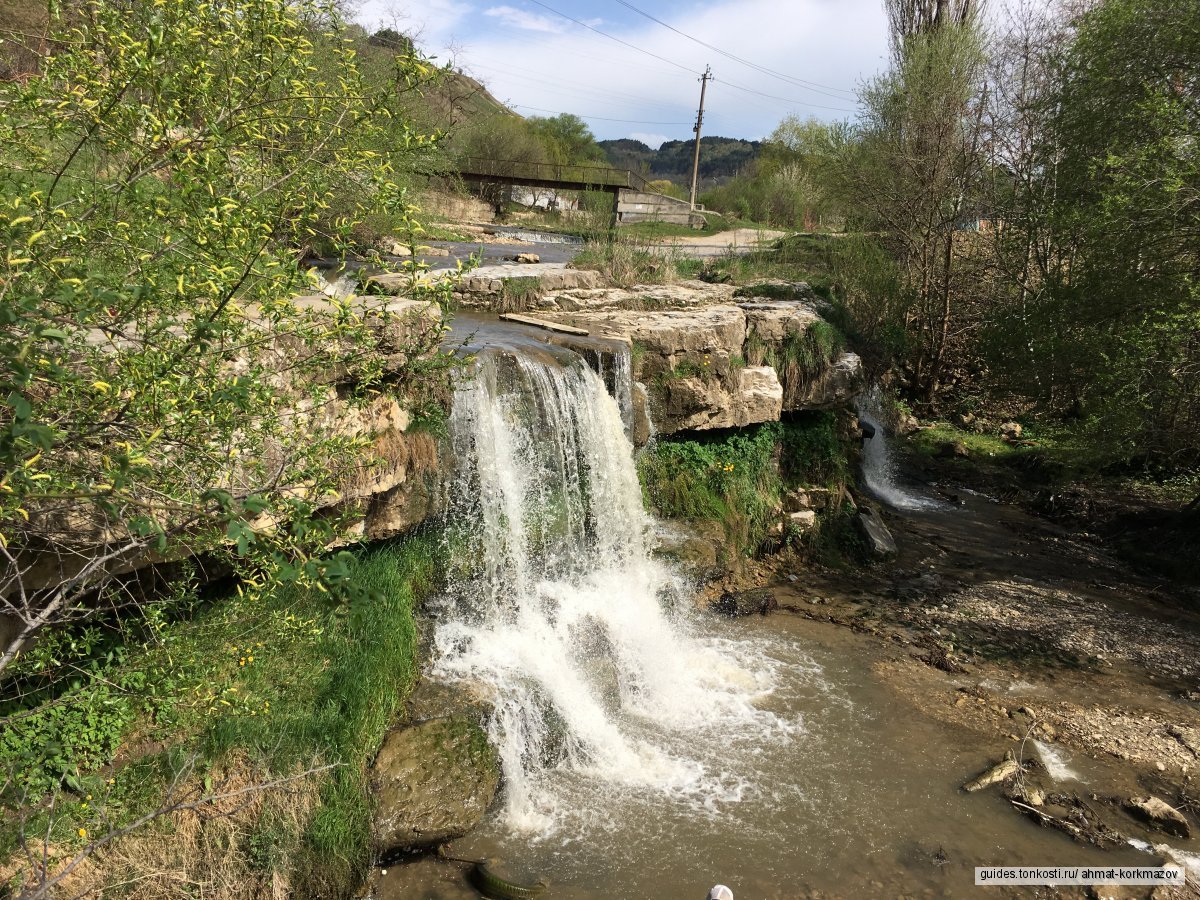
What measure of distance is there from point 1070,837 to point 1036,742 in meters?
0.99

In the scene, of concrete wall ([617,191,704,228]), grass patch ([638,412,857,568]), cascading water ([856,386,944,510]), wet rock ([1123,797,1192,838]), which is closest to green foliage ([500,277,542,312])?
grass patch ([638,412,857,568])

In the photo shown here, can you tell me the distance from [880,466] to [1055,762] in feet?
22.5

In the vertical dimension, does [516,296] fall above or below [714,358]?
above

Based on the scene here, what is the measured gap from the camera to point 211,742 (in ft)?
13.0

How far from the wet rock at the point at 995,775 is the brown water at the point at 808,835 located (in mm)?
66

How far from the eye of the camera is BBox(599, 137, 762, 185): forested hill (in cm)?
13400

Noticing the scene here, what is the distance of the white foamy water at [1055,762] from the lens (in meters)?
5.17

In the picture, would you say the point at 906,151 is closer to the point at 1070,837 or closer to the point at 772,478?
the point at 772,478

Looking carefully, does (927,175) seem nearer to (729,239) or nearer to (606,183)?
(729,239)

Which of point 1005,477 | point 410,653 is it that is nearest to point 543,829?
point 410,653

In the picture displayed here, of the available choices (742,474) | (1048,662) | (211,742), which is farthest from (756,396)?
(211,742)

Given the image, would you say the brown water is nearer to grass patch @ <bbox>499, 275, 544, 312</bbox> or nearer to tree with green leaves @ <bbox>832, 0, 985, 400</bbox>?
grass patch @ <bbox>499, 275, 544, 312</bbox>

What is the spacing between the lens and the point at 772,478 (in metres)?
8.99

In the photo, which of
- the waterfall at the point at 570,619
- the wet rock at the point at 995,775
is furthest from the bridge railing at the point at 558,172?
the wet rock at the point at 995,775
